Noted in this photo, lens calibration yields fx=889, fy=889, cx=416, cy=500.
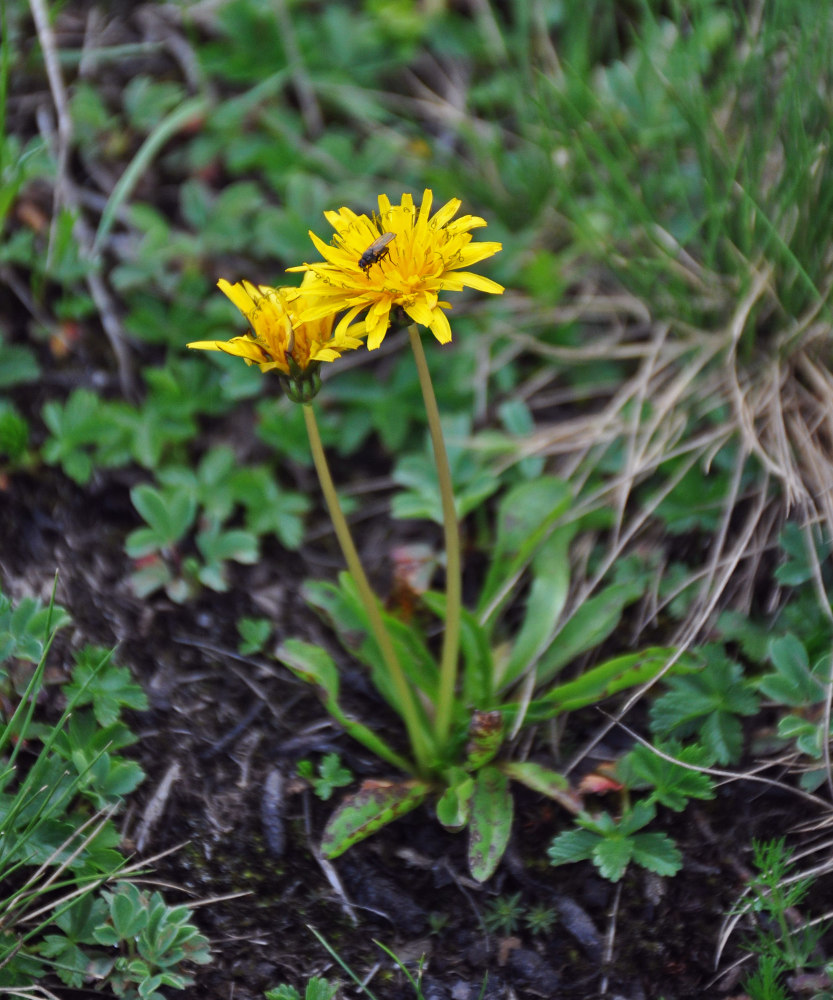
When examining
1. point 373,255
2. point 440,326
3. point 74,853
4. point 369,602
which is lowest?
point 74,853

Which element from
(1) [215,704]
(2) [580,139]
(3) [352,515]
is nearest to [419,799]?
(1) [215,704]

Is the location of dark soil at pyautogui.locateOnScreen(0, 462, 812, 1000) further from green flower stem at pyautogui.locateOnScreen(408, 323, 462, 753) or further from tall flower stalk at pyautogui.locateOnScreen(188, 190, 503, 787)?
tall flower stalk at pyautogui.locateOnScreen(188, 190, 503, 787)

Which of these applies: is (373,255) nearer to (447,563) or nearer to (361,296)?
(361,296)

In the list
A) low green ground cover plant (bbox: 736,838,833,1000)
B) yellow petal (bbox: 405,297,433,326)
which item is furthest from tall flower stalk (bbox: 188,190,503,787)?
low green ground cover plant (bbox: 736,838,833,1000)

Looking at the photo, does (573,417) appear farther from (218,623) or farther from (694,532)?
(218,623)

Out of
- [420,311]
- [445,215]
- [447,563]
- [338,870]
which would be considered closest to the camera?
[420,311]

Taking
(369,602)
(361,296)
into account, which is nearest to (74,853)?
(369,602)

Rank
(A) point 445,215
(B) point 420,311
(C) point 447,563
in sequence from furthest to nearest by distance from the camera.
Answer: (C) point 447,563, (A) point 445,215, (B) point 420,311
